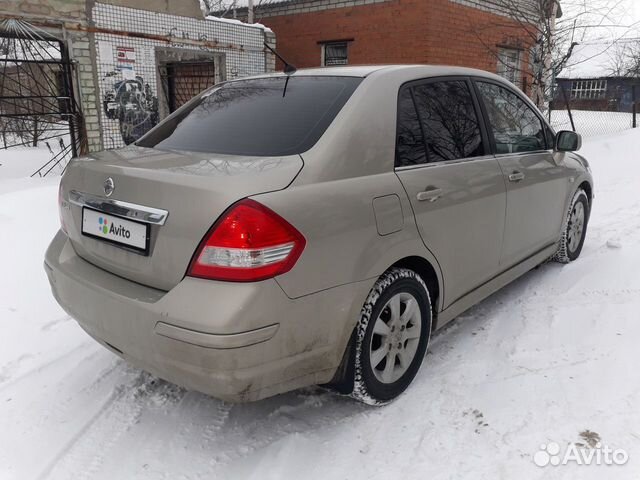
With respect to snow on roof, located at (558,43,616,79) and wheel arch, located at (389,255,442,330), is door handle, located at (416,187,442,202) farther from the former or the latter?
snow on roof, located at (558,43,616,79)

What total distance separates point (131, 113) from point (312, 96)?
861cm

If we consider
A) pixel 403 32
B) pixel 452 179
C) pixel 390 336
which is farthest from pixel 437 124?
pixel 403 32

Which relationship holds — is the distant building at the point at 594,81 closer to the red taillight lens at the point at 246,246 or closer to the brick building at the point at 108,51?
the brick building at the point at 108,51

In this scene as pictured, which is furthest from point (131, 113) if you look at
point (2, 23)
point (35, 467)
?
point (35, 467)

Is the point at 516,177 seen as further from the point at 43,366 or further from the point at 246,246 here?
the point at 43,366

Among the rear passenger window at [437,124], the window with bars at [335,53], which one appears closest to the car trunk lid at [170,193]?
the rear passenger window at [437,124]

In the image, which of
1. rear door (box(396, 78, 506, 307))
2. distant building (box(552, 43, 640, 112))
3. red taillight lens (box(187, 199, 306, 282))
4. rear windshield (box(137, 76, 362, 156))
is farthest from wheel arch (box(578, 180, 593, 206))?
distant building (box(552, 43, 640, 112))

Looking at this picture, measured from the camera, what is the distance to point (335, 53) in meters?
14.1

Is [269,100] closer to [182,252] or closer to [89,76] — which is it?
[182,252]

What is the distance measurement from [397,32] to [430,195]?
11000 mm

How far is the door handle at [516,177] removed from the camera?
338 centimetres

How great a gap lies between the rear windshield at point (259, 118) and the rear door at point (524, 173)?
124 centimetres

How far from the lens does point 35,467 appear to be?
90.4 inches

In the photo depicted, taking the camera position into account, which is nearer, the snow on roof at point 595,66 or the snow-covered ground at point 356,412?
the snow-covered ground at point 356,412
